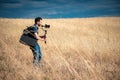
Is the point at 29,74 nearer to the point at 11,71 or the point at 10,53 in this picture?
the point at 11,71

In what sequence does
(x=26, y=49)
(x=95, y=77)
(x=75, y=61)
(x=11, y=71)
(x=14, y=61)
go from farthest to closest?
1. (x=26, y=49)
2. (x=75, y=61)
3. (x=14, y=61)
4. (x=11, y=71)
5. (x=95, y=77)

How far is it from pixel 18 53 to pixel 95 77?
4.78 m

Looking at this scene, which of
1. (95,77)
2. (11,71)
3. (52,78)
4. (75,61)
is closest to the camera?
(95,77)

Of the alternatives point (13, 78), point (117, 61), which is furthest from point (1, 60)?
point (117, 61)

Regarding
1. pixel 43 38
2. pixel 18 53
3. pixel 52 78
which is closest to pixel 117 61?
pixel 43 38

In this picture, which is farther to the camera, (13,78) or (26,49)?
(26,49)

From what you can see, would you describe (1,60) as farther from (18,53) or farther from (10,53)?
(18,53)

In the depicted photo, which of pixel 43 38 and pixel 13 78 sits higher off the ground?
pixel 43 38

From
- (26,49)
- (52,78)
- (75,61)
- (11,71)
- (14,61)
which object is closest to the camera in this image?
(52,78)

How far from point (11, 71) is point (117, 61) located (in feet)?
11.2

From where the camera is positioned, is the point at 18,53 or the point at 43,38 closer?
the point at 43,38

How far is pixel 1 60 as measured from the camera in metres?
7.02

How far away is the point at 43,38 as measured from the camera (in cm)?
693

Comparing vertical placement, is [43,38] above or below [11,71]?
above
